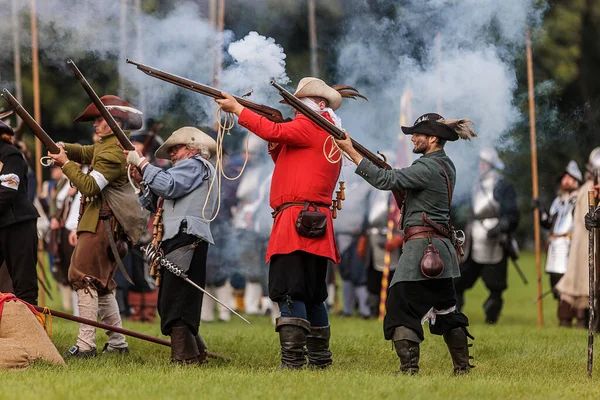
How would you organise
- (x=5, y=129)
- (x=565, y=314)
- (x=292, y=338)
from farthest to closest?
(x=565, y=314) < (x=5, y=129) < (x=292, y=338)

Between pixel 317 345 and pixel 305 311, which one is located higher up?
pixel 305 311

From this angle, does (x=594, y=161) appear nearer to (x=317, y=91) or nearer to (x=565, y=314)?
(x=565, y=314)

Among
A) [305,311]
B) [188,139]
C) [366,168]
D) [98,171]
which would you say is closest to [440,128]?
[366,168]

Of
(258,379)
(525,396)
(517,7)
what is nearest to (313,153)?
(258,379)

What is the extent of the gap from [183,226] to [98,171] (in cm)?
92

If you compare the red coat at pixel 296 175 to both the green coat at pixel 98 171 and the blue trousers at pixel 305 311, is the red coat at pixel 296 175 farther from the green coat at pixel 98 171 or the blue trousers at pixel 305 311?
the green coat at pixel 98 171

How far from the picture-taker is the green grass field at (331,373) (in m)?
7.34

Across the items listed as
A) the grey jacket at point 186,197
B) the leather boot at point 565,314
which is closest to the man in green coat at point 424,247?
the grey jacket at point 186,197

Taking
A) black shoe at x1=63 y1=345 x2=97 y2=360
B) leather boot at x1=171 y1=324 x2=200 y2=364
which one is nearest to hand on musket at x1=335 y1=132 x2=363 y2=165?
leather boot at x1=171 y1=324 x2=200 y2=364

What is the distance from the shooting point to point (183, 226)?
902 cm

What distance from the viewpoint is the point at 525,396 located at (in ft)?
24.8

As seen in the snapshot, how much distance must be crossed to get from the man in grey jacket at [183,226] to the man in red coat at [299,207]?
0.61 meters

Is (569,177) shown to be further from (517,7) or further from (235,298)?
(235,298)

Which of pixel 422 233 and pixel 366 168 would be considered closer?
pixel 366 168
